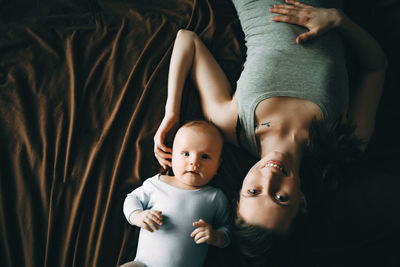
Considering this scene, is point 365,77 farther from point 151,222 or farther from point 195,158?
point 151,222

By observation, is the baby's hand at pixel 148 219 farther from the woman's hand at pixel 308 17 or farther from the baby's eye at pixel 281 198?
the woman's hand at pixel 308 17

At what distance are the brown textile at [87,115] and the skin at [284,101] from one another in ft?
0.25

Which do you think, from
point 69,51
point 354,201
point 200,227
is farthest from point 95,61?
point 354,201

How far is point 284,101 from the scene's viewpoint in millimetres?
920

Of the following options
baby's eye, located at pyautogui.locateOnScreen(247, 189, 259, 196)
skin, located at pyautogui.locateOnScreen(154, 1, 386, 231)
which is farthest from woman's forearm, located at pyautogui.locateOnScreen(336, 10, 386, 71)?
baby's eye, located at pyautogui.locateOnScreen(247, 189, 259, 196)

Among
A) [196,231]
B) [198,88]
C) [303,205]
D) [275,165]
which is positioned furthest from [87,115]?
[303,205]

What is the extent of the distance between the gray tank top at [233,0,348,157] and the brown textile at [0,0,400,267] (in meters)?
0.15

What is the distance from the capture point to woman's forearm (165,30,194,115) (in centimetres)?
100

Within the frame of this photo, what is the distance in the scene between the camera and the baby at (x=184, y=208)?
0.79 m

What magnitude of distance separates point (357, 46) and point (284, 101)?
44 cm

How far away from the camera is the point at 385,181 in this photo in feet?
2.89

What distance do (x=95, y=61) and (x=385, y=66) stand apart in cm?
122

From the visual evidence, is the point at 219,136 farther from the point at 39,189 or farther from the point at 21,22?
the point at 21,22

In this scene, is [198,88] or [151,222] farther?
[198,88]
